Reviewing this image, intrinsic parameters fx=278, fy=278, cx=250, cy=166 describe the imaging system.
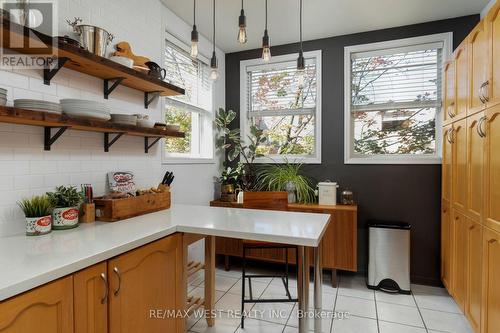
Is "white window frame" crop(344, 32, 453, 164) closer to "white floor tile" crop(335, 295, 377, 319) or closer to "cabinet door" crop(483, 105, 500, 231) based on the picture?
"cabinet door" crop(483, 105, 500, 231)

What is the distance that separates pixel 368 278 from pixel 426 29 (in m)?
2.64

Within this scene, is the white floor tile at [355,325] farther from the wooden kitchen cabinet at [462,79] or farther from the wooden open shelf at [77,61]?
the wooden open shelf at [77,61]

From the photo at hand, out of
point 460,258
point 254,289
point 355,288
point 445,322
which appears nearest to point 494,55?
point 460,258

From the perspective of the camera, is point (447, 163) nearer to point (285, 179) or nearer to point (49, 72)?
point (285, 179)

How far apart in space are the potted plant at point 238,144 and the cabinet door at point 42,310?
7.90 feet

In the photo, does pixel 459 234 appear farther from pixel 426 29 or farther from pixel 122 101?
pixel 122 101

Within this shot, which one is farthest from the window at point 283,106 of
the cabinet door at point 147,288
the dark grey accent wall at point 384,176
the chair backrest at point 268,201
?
the cabinet door at point 147,288

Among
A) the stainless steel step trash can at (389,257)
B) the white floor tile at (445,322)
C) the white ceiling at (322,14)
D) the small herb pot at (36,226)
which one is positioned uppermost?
the white ceiling at (322,14)

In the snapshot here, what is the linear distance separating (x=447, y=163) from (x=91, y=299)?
2.90 m

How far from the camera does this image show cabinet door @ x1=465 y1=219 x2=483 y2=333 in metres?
1.81

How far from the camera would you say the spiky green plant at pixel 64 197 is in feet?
5.02

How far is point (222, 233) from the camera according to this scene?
1.53 meters

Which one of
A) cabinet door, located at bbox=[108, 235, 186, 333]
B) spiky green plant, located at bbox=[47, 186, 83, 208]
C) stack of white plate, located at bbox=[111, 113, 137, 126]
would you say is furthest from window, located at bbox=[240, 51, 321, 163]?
spiky green plant, located at bbox=[47, 186, 83, 208]

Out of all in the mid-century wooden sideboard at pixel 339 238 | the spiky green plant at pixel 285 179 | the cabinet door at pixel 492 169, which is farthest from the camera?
the spiky green plant at pixel 285 179
